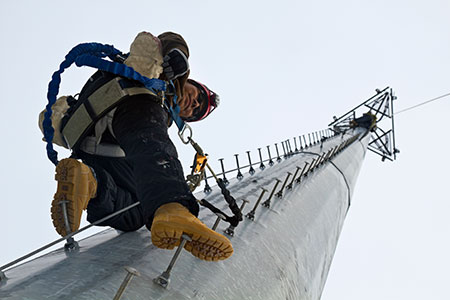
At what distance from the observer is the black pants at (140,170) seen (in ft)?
7.00

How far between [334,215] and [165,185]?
10.8 feet

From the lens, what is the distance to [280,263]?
8.33 ft

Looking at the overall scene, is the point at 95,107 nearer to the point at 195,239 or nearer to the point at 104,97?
the point at 104,97

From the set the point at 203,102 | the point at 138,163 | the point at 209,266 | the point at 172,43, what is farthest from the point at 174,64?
the point at 209,266

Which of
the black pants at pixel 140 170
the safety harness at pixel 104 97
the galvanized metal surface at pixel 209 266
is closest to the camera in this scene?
the galvanized metal surface at pixel 209 266

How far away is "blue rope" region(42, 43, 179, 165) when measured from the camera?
273 centimetres

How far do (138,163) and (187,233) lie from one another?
2.12 ft

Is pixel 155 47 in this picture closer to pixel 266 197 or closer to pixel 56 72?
pixel 56 72

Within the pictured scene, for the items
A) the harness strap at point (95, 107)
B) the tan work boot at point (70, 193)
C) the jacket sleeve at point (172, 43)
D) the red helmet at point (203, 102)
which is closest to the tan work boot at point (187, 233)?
the tan work boot at point (70, 193)

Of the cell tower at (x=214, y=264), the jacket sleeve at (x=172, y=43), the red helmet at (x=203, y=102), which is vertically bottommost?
the cell tower at (x=214, y=264)

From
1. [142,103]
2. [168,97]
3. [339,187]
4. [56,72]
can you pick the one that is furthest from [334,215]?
[56,72]

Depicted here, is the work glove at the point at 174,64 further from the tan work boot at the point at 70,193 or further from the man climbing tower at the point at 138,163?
the tan work boot at the point at 70,193

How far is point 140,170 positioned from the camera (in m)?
2.27

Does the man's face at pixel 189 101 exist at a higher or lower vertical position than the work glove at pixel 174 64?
lower
